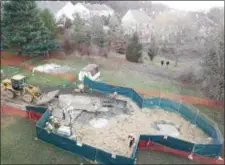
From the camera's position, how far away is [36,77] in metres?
27.4

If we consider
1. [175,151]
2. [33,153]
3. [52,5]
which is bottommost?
[33,153]

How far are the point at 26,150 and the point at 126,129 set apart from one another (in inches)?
272

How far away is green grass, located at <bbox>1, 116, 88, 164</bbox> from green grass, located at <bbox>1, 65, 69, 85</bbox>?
786cm

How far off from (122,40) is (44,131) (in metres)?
23.4

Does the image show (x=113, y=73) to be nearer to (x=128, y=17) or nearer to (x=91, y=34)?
(x=91, y=34)

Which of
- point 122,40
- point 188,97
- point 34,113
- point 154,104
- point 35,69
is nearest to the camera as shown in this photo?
point 34,113

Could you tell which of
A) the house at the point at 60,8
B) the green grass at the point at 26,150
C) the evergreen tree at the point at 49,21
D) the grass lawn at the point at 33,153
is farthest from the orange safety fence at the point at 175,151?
the house at the point at 60,8

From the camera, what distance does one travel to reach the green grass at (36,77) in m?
26.4

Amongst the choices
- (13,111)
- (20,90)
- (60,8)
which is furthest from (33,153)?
(60,8)

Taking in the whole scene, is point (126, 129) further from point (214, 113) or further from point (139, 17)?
point (139, 17)

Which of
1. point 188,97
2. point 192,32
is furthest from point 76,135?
point 192,32

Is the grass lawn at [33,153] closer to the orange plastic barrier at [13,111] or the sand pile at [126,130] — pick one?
the sand pile at [126,130]

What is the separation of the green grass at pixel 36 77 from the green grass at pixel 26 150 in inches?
310

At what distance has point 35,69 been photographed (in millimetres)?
29250
